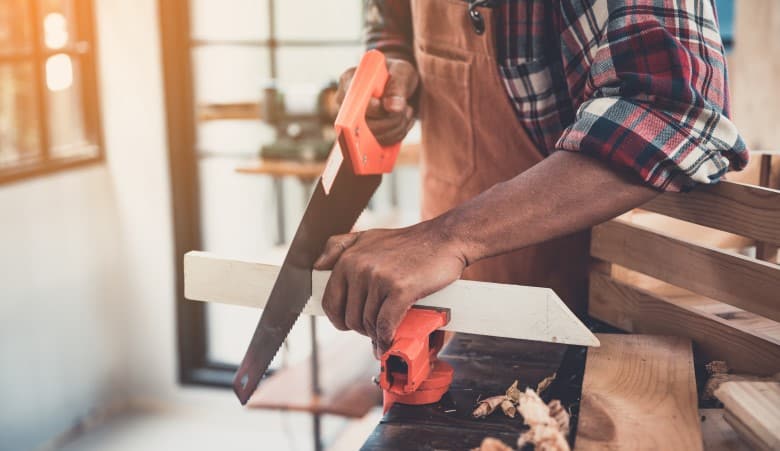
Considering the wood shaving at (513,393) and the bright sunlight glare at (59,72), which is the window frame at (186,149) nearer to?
the bright sunlight glare at (59,72)

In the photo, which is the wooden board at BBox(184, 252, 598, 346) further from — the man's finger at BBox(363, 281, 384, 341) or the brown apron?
the brown apron

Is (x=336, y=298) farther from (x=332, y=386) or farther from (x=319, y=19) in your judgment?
(x=319, y=19)

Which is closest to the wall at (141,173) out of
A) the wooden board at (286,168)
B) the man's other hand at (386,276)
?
the wooden board at (286,168)

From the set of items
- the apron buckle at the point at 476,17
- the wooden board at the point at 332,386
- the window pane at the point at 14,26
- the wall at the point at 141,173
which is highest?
the window pane at the point at 14,26

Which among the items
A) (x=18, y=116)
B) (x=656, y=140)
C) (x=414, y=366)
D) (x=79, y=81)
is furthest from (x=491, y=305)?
(x=79, y=81)

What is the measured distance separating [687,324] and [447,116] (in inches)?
19.5

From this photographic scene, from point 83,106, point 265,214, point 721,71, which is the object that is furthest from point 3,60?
point 721,71

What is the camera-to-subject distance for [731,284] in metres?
0.91

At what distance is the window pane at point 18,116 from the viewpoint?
2871 millimetres

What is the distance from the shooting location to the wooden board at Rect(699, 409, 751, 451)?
2.57ft

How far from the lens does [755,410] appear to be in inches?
28.7

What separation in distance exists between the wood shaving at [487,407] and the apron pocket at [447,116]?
0.50 meters

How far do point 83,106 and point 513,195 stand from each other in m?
2.73

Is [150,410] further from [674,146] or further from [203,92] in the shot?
[674,146]
